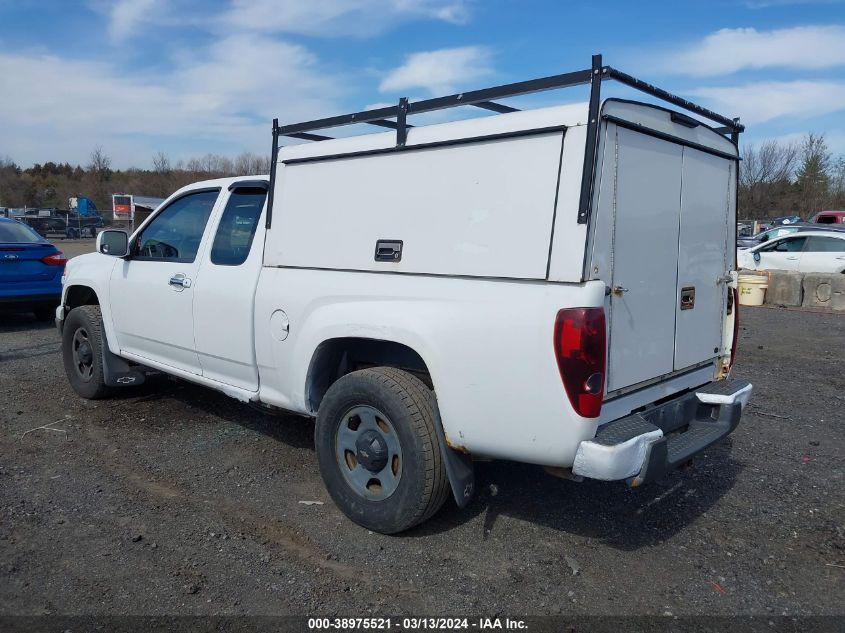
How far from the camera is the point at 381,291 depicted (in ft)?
11.9

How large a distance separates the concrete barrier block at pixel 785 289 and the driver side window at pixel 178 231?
12.7 m

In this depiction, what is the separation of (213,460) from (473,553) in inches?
84.7

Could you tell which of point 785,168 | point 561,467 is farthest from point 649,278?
point 785,168

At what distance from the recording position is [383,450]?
12.0 ft

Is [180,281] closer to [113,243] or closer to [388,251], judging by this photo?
Result: [113,243]

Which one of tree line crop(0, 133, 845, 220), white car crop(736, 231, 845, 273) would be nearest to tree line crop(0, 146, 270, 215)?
tree line crop(0, 133, 845, 220)

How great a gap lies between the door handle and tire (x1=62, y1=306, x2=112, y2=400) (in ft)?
4.44

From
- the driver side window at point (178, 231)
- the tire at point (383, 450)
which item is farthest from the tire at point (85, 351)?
the tire at point (383, 450)

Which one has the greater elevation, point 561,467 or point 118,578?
point 561,467

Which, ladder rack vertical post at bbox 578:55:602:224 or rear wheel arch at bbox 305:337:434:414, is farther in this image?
rear wheel arch at bbox 305:337:434:414

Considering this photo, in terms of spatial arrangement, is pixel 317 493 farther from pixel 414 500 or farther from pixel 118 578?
pixel 118 578

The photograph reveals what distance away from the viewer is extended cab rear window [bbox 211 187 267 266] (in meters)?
4.59

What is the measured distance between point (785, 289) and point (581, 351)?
1310 cm

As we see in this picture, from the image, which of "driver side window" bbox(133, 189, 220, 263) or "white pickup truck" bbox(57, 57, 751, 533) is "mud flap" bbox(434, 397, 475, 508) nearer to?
"white pickup truck" bbox(57, 57, 751, 533)
